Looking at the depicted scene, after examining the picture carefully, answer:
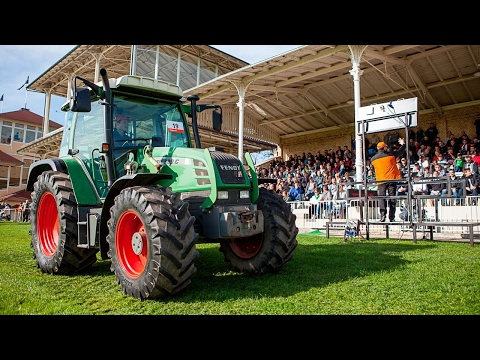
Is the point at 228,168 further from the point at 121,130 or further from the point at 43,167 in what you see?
the point at 43,167

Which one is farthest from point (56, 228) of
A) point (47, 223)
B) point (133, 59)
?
point (133, 59)

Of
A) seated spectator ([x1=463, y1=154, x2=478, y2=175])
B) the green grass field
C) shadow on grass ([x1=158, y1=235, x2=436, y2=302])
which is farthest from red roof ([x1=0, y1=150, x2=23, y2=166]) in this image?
seated spectator ([x1=463, y1=154, x2=478, y2=175])

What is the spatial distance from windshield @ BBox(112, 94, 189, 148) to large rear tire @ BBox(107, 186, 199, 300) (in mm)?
1240

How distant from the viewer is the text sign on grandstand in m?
8.41

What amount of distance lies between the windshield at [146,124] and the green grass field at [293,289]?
185cm

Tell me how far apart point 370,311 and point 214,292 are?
1.61 meters

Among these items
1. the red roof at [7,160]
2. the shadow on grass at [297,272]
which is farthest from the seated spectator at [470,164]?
the red roof at [7,160]

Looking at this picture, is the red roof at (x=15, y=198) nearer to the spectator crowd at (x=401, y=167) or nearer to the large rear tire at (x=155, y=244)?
the spectator crowd at (x=401, y=167)

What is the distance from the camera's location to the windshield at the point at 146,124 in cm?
517

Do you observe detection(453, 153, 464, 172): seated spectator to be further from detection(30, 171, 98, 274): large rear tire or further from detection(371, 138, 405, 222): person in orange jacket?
detection(30, 171, 98, 274): large rear tire

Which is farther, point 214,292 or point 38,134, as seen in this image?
point 38,134
